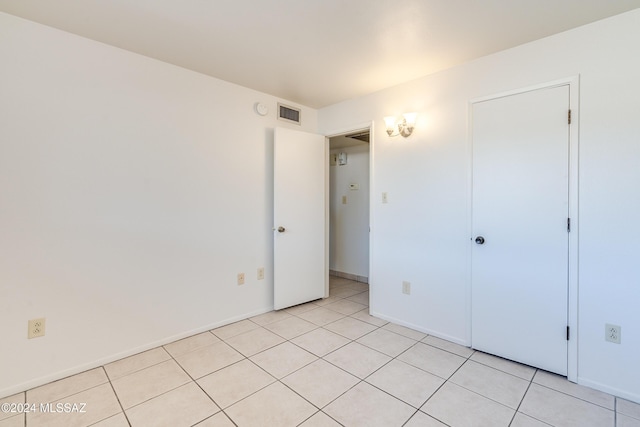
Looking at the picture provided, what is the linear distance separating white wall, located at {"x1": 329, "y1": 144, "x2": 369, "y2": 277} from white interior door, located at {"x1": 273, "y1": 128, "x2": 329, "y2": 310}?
1.01 metres

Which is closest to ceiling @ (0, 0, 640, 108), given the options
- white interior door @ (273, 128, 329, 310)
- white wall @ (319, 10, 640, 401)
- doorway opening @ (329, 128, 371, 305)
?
white wall @ (319, 10, 640, 401)

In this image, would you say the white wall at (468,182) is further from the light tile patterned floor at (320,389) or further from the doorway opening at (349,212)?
the doorway opening at (349,212)

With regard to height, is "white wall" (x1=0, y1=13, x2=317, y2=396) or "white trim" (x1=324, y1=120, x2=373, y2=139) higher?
"white trim" (x1=324, y1=120, x2=373, y2=139)

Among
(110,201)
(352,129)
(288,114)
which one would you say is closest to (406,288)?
(352,129)

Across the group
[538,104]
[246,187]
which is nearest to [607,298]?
[538,104]

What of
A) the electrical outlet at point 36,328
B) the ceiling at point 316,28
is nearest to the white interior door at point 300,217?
the ceiling at point 316,28

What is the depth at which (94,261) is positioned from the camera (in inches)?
83.5

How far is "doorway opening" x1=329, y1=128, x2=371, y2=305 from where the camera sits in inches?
174

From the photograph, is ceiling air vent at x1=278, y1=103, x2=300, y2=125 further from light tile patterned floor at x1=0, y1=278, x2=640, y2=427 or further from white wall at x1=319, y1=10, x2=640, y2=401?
light tile patterned floor at x1=0, y1=278, x2=640, y2=427

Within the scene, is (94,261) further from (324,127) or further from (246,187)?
(324,127)

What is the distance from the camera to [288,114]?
11.0ft

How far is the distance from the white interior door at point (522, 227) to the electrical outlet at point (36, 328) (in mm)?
3216

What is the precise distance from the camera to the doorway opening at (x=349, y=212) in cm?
443

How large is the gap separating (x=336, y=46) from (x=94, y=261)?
2.43 m
